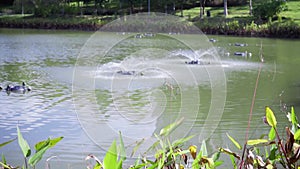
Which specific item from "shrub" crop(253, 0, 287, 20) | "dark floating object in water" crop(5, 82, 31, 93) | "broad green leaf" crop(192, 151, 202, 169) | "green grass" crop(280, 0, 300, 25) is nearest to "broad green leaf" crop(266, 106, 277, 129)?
"broad green leaf" crop(192, 151, 202, 169)

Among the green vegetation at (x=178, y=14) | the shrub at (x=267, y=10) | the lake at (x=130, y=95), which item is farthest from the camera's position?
the shrub at (x=267, y=10)

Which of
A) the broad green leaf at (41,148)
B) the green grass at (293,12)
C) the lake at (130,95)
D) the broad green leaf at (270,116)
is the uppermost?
the green grass at (293,12)

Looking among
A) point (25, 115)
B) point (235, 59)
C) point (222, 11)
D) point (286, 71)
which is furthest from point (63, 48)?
point (222, 11)

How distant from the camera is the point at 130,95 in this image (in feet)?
38.5

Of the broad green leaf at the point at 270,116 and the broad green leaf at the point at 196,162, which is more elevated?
the broad green leaf at the point at 270,116

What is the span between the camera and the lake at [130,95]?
742 cm

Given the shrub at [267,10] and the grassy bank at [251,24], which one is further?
the shrub at [267,10]

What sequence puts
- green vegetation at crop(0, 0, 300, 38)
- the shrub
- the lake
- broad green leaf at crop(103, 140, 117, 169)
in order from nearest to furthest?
broad green leaf at crop(103, 140, 117, 169) < the lake < green vegetation at crop(0, 0, 300, 38) < the shrub

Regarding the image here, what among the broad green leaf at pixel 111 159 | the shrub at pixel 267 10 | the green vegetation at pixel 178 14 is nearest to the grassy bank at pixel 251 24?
the green vegetation at pixel 178 14

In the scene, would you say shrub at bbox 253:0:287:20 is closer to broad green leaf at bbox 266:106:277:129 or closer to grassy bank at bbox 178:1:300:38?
grassy bank at bbox 178:1:300:38

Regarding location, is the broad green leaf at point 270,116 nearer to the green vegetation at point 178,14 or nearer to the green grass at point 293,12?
the green vegetation at point 178,14

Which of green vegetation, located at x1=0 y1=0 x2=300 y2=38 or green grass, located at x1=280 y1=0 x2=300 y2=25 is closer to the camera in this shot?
green vegetation, located at x1=0 y1=0 x2=300 y2=38

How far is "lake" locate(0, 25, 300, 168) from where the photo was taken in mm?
7418

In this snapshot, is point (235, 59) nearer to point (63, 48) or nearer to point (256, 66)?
point (256, 66)
